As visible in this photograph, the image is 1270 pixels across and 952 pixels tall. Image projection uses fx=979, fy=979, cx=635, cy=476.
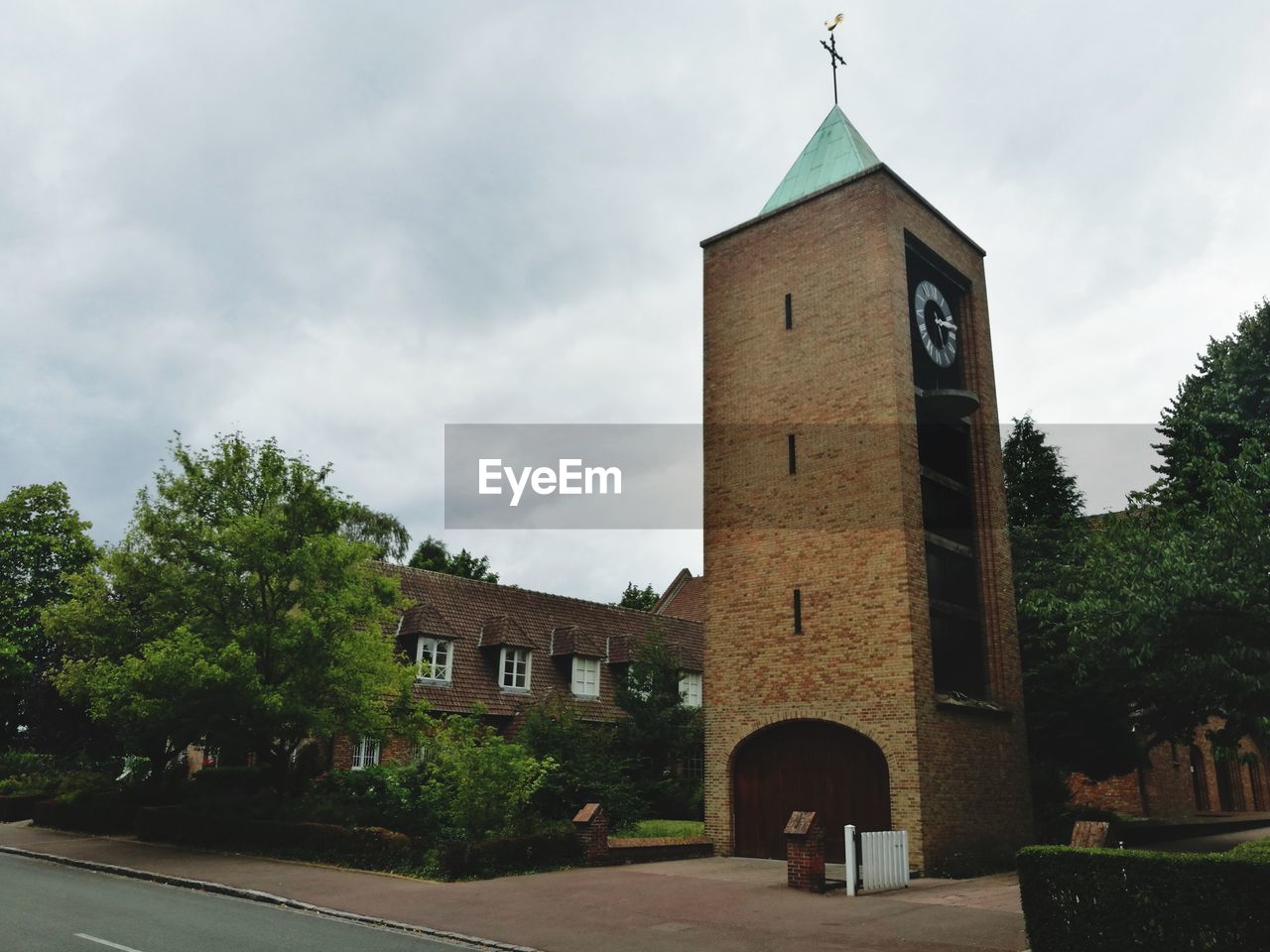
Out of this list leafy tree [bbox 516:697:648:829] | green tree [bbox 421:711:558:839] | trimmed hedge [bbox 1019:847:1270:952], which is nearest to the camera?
trimmed hedge [bbox 1019:847:1270:952]

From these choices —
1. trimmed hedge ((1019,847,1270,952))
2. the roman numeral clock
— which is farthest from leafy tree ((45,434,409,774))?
trimmed hedge ((1019,847,1270,952))

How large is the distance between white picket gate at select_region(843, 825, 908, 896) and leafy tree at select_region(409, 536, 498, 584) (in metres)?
37.9

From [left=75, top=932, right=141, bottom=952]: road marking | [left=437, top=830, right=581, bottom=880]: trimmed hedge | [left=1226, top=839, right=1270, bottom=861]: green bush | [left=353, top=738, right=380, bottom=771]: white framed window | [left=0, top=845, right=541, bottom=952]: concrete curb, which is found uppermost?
[left=353, top=738, right=380, bottom=771]: white framed window

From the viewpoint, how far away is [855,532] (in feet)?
→ 67.6

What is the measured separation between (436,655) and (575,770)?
855 cm

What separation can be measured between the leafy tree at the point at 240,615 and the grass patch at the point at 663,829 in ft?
20.2

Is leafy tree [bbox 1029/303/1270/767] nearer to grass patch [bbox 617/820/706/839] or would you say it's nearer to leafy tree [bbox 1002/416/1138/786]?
leafy tree [bbox 1002/416/1138/786]

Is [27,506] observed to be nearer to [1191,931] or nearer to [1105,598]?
[1105,598]

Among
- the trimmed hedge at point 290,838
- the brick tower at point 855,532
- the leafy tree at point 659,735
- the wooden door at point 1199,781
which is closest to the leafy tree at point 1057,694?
the brick tower at point 855,532

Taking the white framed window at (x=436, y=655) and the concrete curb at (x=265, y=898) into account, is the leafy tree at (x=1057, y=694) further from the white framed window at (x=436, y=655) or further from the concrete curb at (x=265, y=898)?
the white framed window at (x=436, y=655)

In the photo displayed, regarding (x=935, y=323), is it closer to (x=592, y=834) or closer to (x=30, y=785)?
(x=592, y=834)

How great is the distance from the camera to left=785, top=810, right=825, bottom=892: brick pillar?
51.2 ft

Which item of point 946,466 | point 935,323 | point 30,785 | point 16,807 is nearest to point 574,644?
point 946,466

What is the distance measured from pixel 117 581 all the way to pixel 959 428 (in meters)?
20.0
